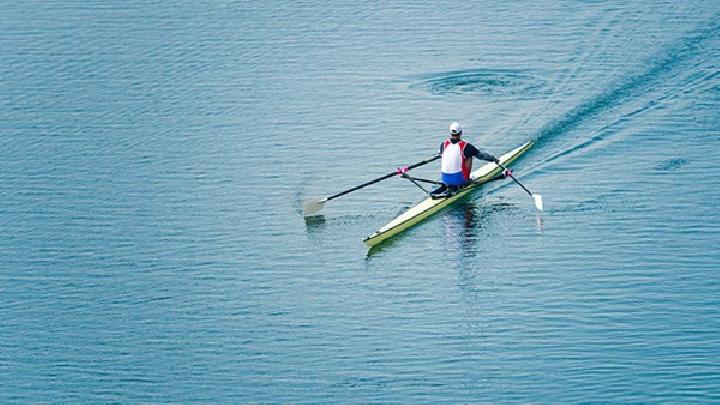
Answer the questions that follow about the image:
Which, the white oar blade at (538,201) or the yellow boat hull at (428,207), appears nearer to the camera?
the yellow boat hull at (428,207)

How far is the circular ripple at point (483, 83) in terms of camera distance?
52.2 m

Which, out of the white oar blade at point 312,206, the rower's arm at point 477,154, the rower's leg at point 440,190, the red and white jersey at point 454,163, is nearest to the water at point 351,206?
the white oar blade at point 312,206

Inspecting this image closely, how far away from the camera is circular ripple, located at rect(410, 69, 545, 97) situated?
171 ft

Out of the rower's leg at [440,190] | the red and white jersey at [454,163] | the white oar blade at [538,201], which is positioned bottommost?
the white oar blade at [538,201]

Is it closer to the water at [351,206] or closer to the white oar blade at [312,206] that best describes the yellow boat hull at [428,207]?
the water at [351,206]

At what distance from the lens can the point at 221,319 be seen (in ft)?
126

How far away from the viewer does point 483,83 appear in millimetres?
53188

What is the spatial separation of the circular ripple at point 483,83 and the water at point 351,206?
0.11 meters

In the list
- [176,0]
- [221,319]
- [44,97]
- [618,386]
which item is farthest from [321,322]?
[176,0]

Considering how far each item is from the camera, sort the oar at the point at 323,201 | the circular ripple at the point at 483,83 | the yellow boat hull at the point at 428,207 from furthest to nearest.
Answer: the circular ripple at the point at 483,83 < the oar at the point at 323,201 < the yellow boat hull at the point at 428,207

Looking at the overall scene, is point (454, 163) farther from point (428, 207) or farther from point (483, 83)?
point (483, 83)

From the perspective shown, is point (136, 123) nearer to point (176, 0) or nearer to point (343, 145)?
point (343, 145)

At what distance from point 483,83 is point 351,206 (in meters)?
10.9

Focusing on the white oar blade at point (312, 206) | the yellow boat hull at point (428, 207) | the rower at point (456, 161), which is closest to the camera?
the yellow boat hull at point (428, 207)
